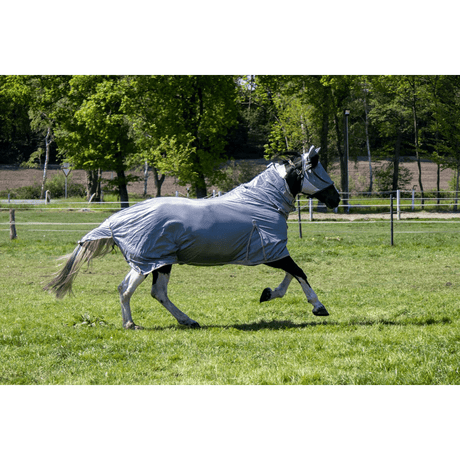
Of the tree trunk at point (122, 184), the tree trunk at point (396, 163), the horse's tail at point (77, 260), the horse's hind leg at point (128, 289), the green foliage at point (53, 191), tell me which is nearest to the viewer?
the horse's hind leg at point (128, 289)

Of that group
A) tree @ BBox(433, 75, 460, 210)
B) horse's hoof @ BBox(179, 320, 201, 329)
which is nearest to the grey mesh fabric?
horse's hoof @ BBox(179, 320, 201, 329)

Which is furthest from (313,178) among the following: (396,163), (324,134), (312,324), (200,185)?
(396,163)

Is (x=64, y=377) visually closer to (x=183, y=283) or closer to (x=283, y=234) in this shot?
(x=283, y=234)

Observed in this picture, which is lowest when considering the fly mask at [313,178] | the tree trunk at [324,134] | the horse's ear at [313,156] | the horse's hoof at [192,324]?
the horse's hoof at [192,324]

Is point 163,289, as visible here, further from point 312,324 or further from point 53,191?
point 53,191

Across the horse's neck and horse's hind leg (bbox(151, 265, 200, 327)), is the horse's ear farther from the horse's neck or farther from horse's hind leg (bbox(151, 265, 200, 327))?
horse's hind leg (bbox(151, 265, 200, 327))

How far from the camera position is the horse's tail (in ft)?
21.6

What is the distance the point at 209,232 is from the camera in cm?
623

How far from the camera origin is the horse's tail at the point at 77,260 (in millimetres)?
6598

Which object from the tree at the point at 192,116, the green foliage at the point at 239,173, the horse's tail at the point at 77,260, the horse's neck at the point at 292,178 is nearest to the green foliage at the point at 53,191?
the green foliage at the point at 239,173

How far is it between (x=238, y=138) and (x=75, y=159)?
12.1 m

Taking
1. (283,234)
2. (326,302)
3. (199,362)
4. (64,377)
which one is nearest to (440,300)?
(326,302)

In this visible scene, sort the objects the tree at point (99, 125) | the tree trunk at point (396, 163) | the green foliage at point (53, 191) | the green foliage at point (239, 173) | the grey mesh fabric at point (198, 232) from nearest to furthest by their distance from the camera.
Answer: the grey mesh fabric at point (198, 232), the tree at point (99, 125), the green foliage at point (239, 173), the tree trunk at point (396, 163), the green foliage at point (53, 191)

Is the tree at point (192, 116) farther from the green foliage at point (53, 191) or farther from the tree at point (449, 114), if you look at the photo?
the green foliage at point (53, 191)
